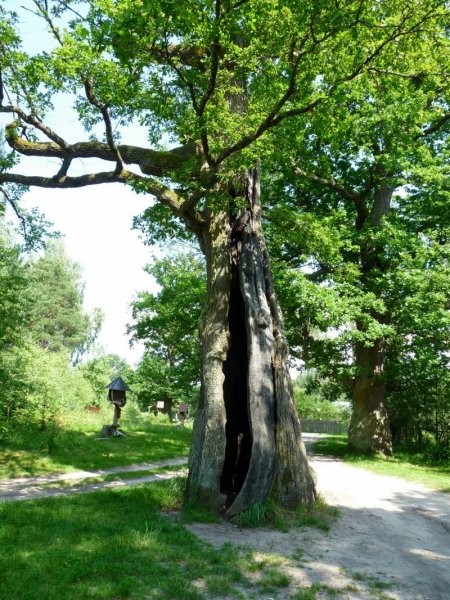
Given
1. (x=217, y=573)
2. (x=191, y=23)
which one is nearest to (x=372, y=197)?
(x=191, y=23)

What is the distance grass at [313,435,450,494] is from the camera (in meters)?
13.1

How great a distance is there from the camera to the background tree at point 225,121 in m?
7.09

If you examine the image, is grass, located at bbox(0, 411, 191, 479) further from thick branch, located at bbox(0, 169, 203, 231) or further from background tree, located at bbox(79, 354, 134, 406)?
background tree, located at bbox(79, 354, 134, 406)

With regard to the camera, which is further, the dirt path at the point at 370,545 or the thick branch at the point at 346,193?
the thick branch at the point at 346,193

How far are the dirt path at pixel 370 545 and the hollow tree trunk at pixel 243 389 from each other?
2.95 ft

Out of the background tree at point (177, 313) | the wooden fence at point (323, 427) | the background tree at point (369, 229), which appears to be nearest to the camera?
the background tree at point (369, 229)

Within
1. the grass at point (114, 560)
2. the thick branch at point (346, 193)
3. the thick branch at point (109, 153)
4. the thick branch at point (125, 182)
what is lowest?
the grass at point (114, 560)

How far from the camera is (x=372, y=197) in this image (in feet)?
66.3

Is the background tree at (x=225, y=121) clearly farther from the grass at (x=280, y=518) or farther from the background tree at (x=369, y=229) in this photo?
the background tree at (x=369, y=229)

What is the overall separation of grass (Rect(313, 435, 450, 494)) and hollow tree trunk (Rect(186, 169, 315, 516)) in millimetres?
5538

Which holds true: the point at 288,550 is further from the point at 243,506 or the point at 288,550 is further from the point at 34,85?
the point at 34,85

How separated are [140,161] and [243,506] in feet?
21.9

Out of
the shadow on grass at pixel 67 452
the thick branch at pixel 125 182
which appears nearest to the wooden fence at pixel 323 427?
the shadow on grass at pixel 67 452

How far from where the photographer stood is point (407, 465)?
54.1ft
